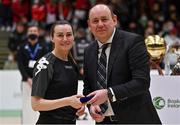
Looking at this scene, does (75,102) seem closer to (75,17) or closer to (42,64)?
(42,64)

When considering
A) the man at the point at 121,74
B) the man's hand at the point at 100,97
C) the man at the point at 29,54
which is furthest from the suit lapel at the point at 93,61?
the man at the point at 29,54

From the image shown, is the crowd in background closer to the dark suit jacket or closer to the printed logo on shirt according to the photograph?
the printed logo on shirt

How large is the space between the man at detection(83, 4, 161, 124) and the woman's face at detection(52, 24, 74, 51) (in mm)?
334

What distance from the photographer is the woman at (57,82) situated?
3816 millimetres

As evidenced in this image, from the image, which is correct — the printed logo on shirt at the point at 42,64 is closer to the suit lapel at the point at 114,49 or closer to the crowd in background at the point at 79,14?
the suit lapel at the point at 114,49

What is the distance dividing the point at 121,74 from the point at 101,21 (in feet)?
1.38

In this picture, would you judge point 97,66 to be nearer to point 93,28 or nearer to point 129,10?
point 93,28

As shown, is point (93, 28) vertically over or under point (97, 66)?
over

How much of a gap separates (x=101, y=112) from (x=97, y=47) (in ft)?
1.75

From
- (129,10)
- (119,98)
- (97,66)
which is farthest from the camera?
(129,10)

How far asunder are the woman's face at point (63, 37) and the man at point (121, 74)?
13.2 inches

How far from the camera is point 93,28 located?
3.69 m

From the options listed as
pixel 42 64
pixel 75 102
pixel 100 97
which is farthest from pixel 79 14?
pixel 100 97

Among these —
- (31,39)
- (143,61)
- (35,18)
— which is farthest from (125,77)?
(35,18)
